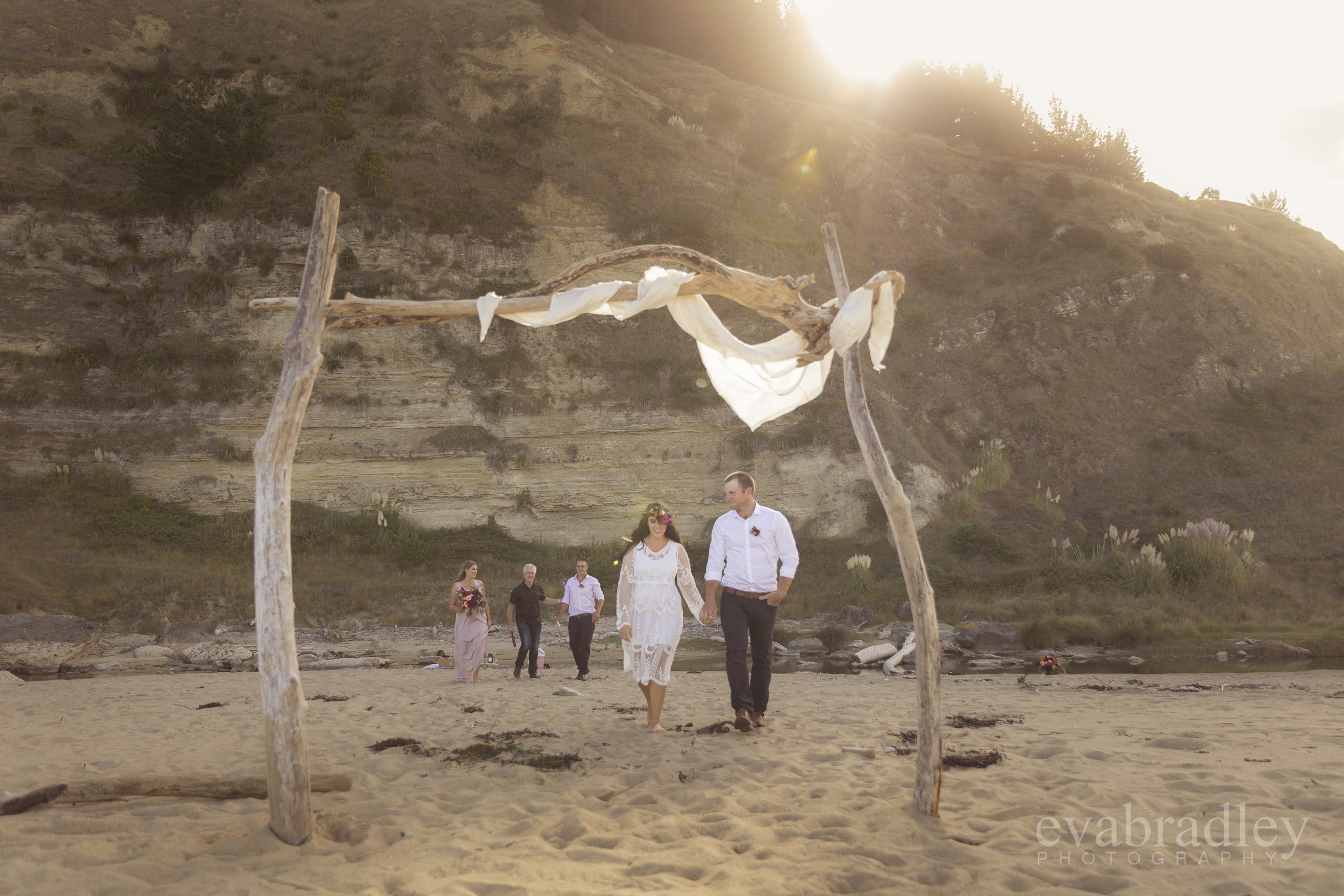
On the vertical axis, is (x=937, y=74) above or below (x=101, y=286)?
above

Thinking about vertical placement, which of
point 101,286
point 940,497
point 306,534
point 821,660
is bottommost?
point 821,660

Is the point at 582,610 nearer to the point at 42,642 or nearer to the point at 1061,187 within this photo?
the point at 42,642

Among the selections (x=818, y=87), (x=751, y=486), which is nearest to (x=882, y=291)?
(x=751, y=486)

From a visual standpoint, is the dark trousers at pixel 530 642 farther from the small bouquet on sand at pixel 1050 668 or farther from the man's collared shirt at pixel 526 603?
the small bouquet on sand at pixel 1050 668

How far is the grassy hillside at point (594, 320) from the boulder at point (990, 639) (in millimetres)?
1685

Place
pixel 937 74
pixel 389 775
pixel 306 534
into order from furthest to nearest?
pixel 937 74
pixel 306 534
pixel 389 775

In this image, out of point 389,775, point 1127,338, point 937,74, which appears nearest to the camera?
point 389,775

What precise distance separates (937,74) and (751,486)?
48.6 meters

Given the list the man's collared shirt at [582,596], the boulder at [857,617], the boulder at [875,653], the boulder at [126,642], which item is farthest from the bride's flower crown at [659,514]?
the boulder at [126,642]

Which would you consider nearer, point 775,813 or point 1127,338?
point 775,813

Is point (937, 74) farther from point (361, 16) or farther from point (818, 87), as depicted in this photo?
point (361, 16)

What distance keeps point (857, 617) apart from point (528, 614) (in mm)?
9796

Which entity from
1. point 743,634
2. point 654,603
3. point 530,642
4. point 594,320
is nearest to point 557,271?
point 594,320

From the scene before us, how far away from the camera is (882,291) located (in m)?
4.98
